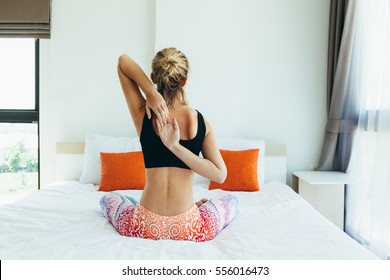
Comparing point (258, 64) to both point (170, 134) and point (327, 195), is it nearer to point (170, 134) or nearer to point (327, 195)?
point (327, 195)

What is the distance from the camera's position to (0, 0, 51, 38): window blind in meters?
3.08

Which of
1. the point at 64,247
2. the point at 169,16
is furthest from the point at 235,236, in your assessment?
the point at 169,16

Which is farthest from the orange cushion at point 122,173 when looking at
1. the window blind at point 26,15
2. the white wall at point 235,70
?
the window blind at point 26,15

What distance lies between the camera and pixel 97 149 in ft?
9.31

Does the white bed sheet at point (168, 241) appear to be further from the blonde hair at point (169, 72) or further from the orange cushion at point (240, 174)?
the blonde hair at point (169, 72)

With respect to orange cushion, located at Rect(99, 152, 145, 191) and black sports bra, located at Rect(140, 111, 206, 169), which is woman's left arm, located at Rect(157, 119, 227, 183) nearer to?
black sports bra, located at Rect(140, 111, 206, 169)

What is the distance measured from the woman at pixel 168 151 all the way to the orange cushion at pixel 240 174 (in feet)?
3.47

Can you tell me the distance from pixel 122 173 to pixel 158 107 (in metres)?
1.32

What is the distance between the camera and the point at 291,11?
3.09 meters

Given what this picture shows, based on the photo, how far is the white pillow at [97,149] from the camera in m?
2.79

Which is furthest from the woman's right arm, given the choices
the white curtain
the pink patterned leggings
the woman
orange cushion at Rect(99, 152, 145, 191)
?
the white curtain

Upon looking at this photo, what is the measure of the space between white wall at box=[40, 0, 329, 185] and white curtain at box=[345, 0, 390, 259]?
502 millimetres

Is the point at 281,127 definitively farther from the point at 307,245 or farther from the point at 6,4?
the point at 6,4

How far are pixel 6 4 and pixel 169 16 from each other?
1.43 metres
